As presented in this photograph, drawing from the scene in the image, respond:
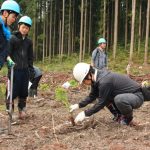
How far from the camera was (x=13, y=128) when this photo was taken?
23.1ft

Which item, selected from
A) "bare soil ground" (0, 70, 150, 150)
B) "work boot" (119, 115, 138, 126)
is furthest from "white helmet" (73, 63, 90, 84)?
"work boot" (119, 115, 138, 126)

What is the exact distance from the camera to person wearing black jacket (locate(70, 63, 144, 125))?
21.3ft

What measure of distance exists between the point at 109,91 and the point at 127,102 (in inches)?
12.5

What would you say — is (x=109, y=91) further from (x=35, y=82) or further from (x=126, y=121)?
(x=35, y=82)

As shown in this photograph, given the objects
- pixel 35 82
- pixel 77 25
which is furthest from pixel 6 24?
pixel 77 25

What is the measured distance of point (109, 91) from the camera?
660 cm

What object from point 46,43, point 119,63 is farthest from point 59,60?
point 119,63

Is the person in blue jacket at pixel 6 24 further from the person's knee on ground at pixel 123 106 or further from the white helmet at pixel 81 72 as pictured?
the person's knee on ground at pixel 123 106

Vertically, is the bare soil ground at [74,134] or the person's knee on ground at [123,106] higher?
the person's knee on ground at [123,106]

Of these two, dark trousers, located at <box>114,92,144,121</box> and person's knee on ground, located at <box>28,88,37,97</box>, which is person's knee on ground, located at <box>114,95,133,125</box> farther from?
person's knee on ground, located at <box>28,88,37,97</box>

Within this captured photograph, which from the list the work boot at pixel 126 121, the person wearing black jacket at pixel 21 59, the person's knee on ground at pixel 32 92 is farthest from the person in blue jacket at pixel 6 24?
the person's knee on ground at pixel 32 92

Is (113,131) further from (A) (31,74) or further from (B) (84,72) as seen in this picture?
(A) (31,74)

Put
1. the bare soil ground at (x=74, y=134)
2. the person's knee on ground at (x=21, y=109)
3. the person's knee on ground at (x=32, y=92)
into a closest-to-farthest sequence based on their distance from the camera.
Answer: the bare soil ground at (x=74, y=134) < the person's knee on ground at (x=21, y=109) < the person's knee on ground at (x=32, y=92)

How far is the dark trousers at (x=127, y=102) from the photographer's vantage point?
260 inches
